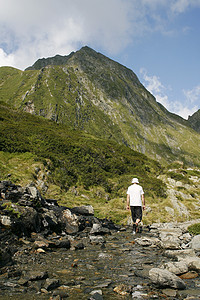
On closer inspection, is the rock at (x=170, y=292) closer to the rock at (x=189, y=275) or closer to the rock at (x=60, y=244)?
the rock at (x=189, y=275)

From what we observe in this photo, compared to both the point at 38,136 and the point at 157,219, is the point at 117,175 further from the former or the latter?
the point at 38,136

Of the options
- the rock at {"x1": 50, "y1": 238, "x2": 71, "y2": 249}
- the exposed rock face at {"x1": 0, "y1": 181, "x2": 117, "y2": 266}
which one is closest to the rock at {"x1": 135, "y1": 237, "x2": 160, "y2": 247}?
the exposed rock face at {"x1": 0, "y1": 181, "x2": 117, "y2": 266}

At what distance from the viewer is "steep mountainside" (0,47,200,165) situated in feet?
408

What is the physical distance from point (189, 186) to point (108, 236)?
25562 mm

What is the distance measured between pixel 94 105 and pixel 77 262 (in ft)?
510

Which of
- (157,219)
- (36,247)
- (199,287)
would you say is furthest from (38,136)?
(199,287)

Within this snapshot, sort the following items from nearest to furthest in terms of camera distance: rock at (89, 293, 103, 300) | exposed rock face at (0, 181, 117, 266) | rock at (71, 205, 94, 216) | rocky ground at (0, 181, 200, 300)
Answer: rock at (89, 293, 103, 300)
rocky ground at (0, 181, 200, 300)
exposed rock face at (0, 181, 117, 266)
rock at (71, 205, 94, 216)

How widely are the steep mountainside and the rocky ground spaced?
107687mm

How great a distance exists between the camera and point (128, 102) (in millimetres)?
186000

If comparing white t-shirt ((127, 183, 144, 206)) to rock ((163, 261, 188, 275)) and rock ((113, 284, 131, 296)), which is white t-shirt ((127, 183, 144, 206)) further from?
rock ((113, 284, 131, 296))

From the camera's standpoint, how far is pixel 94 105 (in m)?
158

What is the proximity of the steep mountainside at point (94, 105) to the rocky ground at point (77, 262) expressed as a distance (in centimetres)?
10769

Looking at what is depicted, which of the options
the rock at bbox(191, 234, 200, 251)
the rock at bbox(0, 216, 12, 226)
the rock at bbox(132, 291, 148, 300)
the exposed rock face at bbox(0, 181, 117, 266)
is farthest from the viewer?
the rock at bbox(191, 234, 200, 251)

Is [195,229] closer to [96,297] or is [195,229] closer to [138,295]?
[138,295]
